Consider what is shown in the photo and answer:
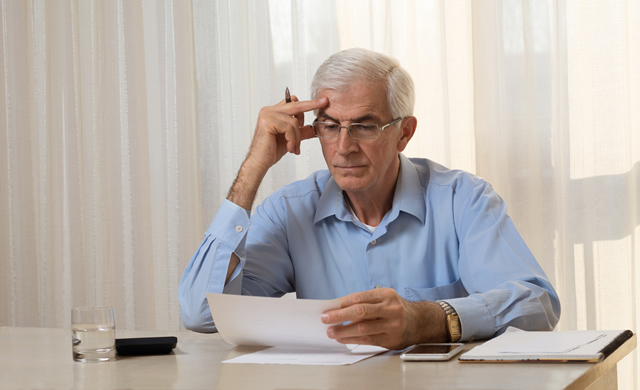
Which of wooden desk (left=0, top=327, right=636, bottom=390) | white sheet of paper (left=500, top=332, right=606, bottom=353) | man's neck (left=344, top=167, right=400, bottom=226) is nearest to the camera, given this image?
wooden desk (left=0, top=327, right=636, bottom=390)

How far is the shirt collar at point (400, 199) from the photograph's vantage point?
167 centimetres

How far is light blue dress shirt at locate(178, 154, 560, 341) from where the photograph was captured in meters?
1.51

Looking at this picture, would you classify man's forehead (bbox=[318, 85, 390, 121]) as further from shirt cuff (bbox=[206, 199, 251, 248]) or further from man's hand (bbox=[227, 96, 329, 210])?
shirt cuff (bbox=[206, 199, 251, 248])

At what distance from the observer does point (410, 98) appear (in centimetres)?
176

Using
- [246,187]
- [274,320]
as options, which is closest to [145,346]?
[274,320]

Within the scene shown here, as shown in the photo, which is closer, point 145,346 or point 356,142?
point 145,346

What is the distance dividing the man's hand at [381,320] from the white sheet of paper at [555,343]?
0.18 meters

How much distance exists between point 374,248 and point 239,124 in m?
1.19

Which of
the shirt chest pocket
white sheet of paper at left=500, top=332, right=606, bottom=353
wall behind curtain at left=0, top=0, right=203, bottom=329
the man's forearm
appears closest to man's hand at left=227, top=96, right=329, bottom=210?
the man's forearm

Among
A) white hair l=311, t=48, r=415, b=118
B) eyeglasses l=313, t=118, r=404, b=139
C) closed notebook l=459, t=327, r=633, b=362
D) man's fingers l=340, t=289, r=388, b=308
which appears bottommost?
closed notebook l=459, t=327, r=633, b=362

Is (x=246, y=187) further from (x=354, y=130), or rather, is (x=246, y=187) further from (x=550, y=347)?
(x=550, y=347)

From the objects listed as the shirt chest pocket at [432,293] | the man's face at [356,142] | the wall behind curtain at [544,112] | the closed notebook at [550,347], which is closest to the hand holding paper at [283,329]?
the closed notebook at [550,347]

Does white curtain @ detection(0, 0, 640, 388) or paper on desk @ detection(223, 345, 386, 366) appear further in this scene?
white curtain @ detection(0, 0, 640, 388)

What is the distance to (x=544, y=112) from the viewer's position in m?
2.19
